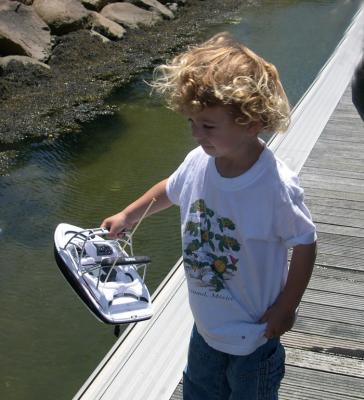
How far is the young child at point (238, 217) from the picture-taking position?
162 cm

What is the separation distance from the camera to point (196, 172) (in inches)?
70.6

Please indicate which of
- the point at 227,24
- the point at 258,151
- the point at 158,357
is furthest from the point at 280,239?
the point at 227,24

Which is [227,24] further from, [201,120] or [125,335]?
[201,120]

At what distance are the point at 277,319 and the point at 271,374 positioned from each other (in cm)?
21

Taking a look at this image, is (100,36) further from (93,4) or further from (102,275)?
(102,275)

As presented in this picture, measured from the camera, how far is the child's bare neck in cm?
169

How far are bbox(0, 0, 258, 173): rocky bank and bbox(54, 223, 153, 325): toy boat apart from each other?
434 centimetres

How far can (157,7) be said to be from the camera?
11.8 metres

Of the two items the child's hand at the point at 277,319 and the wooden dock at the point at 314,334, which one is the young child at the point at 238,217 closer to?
the child's hand at the point at 277,319

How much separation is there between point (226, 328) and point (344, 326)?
116cm

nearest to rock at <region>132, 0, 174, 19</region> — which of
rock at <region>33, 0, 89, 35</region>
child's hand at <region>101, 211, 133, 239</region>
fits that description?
rock at <region>33, 0, 89, 35</region>

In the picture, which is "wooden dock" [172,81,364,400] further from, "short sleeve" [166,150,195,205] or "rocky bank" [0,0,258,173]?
"rocky bank" [0,0,258,173]

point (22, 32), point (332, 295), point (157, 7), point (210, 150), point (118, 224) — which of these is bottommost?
point (157, 7)

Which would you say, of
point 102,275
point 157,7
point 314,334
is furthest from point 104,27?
point 102,275
